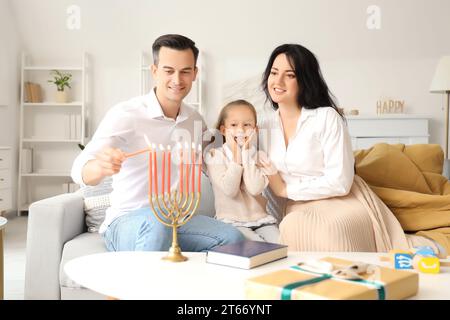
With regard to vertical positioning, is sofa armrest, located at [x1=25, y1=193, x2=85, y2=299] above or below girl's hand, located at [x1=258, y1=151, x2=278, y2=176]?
below

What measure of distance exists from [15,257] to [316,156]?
7.65 ft

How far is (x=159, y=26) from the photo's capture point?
5.67 m

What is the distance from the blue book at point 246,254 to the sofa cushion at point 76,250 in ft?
2.60

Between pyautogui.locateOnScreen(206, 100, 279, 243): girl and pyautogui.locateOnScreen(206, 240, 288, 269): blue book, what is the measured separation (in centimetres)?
66

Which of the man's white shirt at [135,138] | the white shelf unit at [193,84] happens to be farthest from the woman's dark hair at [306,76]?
the white shelf unit at [193,84]

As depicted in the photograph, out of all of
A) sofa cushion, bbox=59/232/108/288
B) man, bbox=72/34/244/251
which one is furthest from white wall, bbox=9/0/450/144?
sofa cushion, bbox=59/232/108/288

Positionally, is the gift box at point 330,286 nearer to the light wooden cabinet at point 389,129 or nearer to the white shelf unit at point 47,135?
the light wooden cabinet at point 389,129

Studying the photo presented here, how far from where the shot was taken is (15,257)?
3.60m

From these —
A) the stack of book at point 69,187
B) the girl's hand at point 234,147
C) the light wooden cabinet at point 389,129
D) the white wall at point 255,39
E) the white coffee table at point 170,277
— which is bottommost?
the stack of book at point 69,187

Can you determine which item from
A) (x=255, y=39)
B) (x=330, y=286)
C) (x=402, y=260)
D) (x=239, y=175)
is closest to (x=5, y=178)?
(x=255, y=39)

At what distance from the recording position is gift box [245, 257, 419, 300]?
1106 mm

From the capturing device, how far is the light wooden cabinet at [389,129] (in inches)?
215

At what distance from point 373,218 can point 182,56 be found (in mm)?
942

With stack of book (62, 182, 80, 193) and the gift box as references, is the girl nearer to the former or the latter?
the gift box
